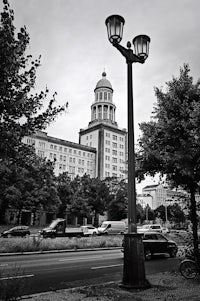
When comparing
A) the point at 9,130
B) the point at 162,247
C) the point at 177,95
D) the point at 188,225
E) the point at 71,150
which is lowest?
the point at 162,247

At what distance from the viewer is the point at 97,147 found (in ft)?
371

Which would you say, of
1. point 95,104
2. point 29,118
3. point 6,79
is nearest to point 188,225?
point 29,118

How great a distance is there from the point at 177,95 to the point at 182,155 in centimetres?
269

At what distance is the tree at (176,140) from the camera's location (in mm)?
10258

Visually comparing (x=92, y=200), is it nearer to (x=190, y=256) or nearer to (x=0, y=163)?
(x=190, y=256)

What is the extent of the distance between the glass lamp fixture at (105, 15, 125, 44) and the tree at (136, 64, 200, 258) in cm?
376

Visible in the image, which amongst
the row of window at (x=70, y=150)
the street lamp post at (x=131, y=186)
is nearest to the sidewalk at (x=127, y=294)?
the street lamp post at (x=131, y=186)

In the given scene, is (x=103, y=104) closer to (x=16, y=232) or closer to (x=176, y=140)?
(x=16, y=232)

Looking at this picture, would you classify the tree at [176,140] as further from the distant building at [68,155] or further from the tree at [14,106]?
the distant building at [68,155]

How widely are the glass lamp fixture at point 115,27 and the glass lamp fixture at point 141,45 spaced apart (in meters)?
0.69

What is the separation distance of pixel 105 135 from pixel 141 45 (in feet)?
349

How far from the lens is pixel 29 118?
6.29 m

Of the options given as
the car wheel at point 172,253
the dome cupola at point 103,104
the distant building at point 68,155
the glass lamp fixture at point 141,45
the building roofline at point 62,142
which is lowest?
the car wheel at point 172,253

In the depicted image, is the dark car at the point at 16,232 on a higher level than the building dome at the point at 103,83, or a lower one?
lower
